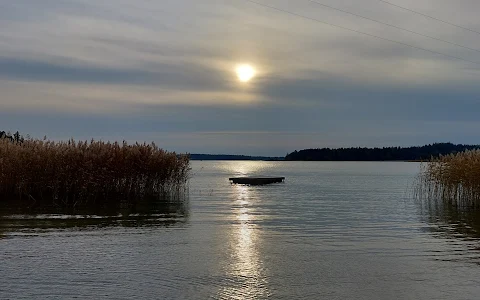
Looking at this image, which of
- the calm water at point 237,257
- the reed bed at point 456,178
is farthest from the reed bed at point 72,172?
the reed bed at point 456,178

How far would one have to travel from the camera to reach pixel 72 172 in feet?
78.6

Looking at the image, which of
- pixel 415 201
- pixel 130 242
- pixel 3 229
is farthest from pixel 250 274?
pixel 415 201

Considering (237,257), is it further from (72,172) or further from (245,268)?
(72,172)

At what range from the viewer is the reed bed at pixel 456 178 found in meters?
25.7

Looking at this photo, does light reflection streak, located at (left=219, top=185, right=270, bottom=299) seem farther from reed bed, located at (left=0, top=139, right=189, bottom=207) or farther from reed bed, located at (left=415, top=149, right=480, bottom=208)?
reed bed, located at (left=415, top=149, right=480, bottom=208)

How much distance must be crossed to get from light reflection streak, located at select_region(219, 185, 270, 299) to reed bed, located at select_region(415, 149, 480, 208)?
1247 centimetres

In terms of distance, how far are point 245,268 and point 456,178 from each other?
1910cm

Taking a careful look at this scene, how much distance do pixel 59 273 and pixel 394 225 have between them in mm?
11699

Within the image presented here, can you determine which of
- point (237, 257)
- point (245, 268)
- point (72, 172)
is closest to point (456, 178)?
point (72, 172)

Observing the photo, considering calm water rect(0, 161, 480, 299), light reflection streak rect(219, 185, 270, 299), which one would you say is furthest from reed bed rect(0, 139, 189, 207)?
light reflection streak rect(219, 185, 270, 299)

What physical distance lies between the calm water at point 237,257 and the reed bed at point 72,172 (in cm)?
481

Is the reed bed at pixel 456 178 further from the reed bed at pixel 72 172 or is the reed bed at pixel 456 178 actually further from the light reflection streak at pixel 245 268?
the reed bed at pixel 72 172

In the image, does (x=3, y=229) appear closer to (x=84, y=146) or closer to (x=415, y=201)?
(x=84, y=146)

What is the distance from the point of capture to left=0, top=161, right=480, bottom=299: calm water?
920 cm
